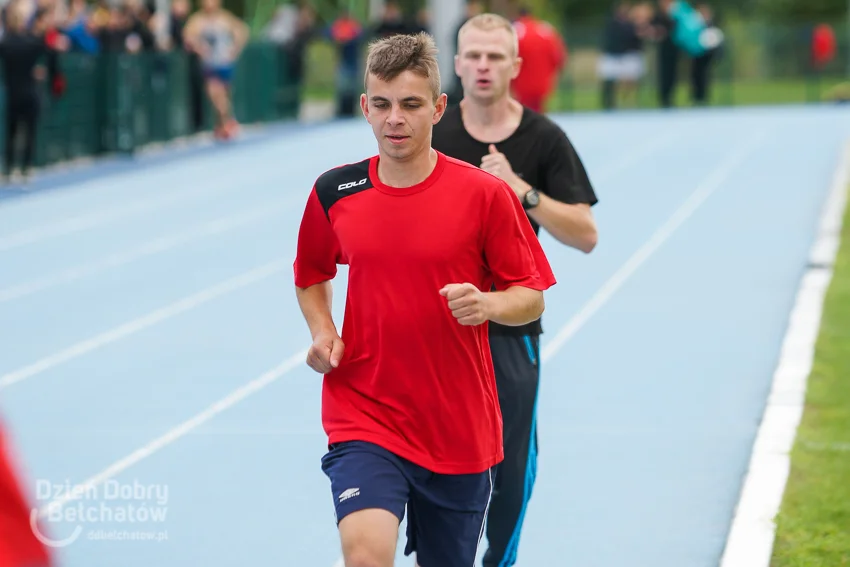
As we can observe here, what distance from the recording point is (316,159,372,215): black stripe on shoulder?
4.49 meters

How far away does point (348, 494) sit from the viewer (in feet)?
14.2

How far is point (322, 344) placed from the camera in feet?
14.7

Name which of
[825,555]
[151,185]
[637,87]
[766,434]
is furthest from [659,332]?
[637,87]

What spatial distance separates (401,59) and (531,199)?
Answer: 1296mm

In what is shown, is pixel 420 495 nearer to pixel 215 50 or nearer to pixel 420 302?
pixel 420 302

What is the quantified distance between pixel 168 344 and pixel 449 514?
6.63 meters

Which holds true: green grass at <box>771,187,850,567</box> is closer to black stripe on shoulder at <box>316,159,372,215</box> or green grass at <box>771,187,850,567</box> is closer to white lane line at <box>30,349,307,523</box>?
black stripe on shoulder at <box>316,159,372,215</box>

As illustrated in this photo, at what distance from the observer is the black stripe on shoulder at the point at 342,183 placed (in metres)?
4.49

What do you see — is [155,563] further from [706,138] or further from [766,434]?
[706,138]

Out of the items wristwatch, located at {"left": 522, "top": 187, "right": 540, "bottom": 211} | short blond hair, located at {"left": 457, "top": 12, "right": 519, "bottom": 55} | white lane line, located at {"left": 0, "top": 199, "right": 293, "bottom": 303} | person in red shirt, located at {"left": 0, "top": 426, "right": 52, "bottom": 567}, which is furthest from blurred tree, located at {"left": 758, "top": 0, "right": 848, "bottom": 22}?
person in red shirt, located at {"left": 0, "top": 426, "right": 52, "bottom": 567}

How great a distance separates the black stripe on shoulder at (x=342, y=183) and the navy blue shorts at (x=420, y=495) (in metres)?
0.71

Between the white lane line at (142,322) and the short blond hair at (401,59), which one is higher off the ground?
the short blond hair at (401,59)

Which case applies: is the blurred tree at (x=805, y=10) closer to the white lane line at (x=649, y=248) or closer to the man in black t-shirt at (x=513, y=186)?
the white lane line at (x=649, y=248)

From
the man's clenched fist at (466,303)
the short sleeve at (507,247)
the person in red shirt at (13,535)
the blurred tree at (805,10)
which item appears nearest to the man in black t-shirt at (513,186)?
the short sleeve at (507,247)
